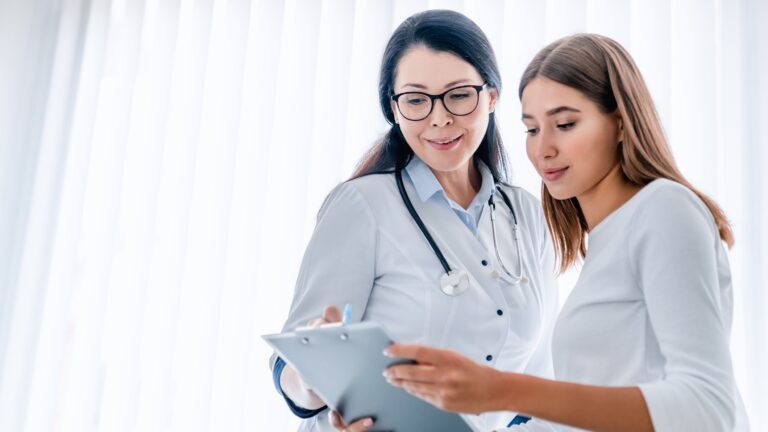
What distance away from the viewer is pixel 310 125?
8.36 ft

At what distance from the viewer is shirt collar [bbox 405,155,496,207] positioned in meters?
1.70

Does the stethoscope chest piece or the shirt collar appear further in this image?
the shirt collar

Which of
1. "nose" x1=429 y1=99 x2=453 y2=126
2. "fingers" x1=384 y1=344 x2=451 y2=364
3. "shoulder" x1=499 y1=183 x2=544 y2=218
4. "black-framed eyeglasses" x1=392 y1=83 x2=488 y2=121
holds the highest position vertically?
"black-framed eyeglasses" x1=392 y1=83 x2=488 y2=121

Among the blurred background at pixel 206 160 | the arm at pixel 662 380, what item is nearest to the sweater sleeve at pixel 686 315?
the arm at pixel 662 380

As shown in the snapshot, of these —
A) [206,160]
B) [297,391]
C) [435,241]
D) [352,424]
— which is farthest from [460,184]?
[206,160]

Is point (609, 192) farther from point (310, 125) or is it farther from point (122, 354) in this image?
point (122, 354)

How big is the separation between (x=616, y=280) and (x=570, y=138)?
0.25 metres

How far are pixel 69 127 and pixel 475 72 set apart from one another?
6.06 ft

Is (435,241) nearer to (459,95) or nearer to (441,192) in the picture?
(441,192)

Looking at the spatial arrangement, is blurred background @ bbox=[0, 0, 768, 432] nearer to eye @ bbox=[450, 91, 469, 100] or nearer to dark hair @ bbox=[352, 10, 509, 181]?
dark hair @ bbox=[352, 10, 509, 181]

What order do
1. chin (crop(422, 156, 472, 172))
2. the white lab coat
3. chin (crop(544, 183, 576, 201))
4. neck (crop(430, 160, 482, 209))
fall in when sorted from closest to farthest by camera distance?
chin (crop(544, 183, 576, 201)), the white lab coat, chin (crop(422, 156, 472, 172)), neck (crop(430, 160, 482, 209))

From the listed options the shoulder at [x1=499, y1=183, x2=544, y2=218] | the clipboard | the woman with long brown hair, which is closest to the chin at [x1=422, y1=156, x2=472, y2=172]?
the shoulder at [x1=499, y1=183, x2=544, y2=218]

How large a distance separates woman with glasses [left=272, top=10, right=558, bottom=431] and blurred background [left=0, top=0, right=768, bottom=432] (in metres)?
0.52

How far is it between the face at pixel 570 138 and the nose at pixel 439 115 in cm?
37
